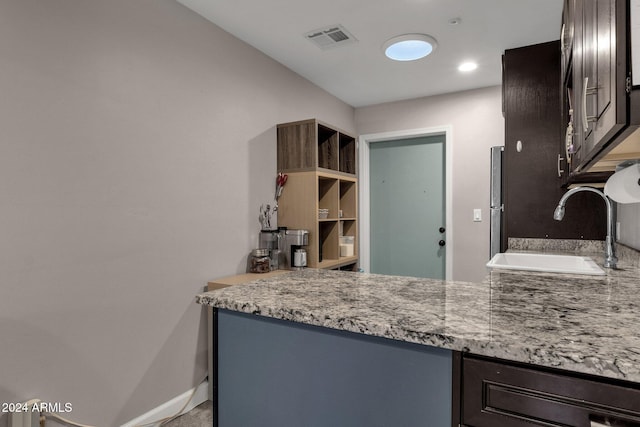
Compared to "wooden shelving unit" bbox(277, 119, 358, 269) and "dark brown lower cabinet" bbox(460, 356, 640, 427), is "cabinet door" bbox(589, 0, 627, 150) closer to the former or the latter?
"dark brown lower cabinet" bbox(460, 356, 640, 427)

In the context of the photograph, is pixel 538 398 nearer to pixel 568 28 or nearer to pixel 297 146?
pixel 568 28

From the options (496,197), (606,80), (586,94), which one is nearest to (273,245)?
(496,197)

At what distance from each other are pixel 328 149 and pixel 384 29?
3.64 feet

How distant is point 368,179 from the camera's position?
4.27 meters

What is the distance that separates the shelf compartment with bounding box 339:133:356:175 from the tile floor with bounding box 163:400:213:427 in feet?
7.77

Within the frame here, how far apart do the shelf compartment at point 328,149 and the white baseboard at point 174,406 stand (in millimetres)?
1980

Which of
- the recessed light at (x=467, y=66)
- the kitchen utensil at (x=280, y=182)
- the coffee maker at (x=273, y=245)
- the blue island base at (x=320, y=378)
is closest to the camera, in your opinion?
the blue island base at (x=320, y=378)

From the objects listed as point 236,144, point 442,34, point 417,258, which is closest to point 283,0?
point 236,144

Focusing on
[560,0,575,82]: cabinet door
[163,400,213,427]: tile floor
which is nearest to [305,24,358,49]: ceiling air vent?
[560,0,575,82]: cabinet door

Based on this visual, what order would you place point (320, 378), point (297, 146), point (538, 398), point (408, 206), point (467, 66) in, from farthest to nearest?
point (408, 206) → point (467, 66) → point (297, 146) → point (320, 378) → point (538, 398)

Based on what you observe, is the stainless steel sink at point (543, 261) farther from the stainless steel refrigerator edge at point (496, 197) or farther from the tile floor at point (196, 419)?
the tile floor at point (196, 419)

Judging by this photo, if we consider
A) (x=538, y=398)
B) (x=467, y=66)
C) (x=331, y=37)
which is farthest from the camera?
(x=467, y=66)

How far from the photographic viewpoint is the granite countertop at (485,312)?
0.65m

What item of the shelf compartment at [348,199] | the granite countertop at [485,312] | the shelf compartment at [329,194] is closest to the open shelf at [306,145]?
the shelf compartment at [329,194]
